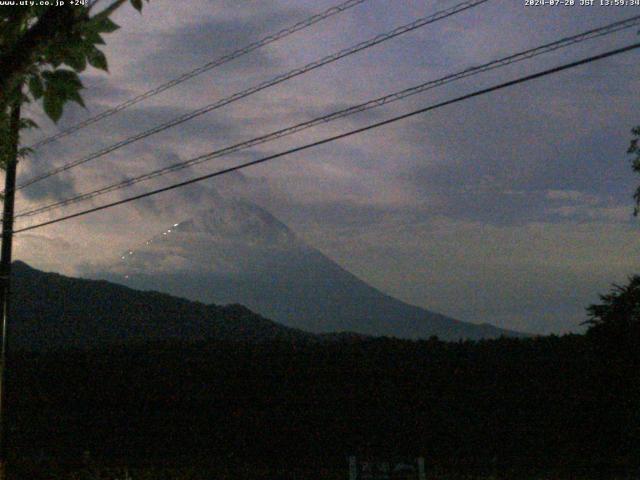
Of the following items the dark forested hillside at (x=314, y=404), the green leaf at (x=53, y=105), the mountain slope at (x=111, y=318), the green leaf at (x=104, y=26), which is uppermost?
the mountain slope at (x=111, y=318)

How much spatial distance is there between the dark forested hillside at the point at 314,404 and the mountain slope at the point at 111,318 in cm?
2423

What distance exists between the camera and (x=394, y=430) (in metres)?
24.5

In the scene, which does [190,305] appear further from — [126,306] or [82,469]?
[82,469]

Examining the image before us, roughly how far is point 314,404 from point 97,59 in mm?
22570

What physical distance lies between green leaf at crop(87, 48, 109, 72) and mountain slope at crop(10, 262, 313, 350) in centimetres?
4991

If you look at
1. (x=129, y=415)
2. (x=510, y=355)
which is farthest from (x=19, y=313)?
(x=510, y=355)

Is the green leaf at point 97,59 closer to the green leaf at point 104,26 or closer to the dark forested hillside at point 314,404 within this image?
the green leaf at point 104,26

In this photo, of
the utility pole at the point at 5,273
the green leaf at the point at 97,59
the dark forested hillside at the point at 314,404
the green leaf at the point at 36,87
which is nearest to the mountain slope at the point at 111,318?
the dark forested hillside at the point at 314,404

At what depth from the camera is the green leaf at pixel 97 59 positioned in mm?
4672

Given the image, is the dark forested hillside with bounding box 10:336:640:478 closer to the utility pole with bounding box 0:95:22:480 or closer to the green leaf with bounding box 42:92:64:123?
the utility pole with bounding box 0:95:22:480

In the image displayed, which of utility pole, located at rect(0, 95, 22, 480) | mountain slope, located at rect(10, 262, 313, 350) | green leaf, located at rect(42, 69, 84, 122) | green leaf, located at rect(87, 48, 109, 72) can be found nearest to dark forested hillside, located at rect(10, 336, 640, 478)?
utility pole, located at rect(0, 95, 22, 480)

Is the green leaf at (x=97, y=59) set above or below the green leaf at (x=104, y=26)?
below

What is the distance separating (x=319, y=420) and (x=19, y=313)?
151ft

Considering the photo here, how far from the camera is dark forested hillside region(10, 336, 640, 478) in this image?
23453 millimetres
